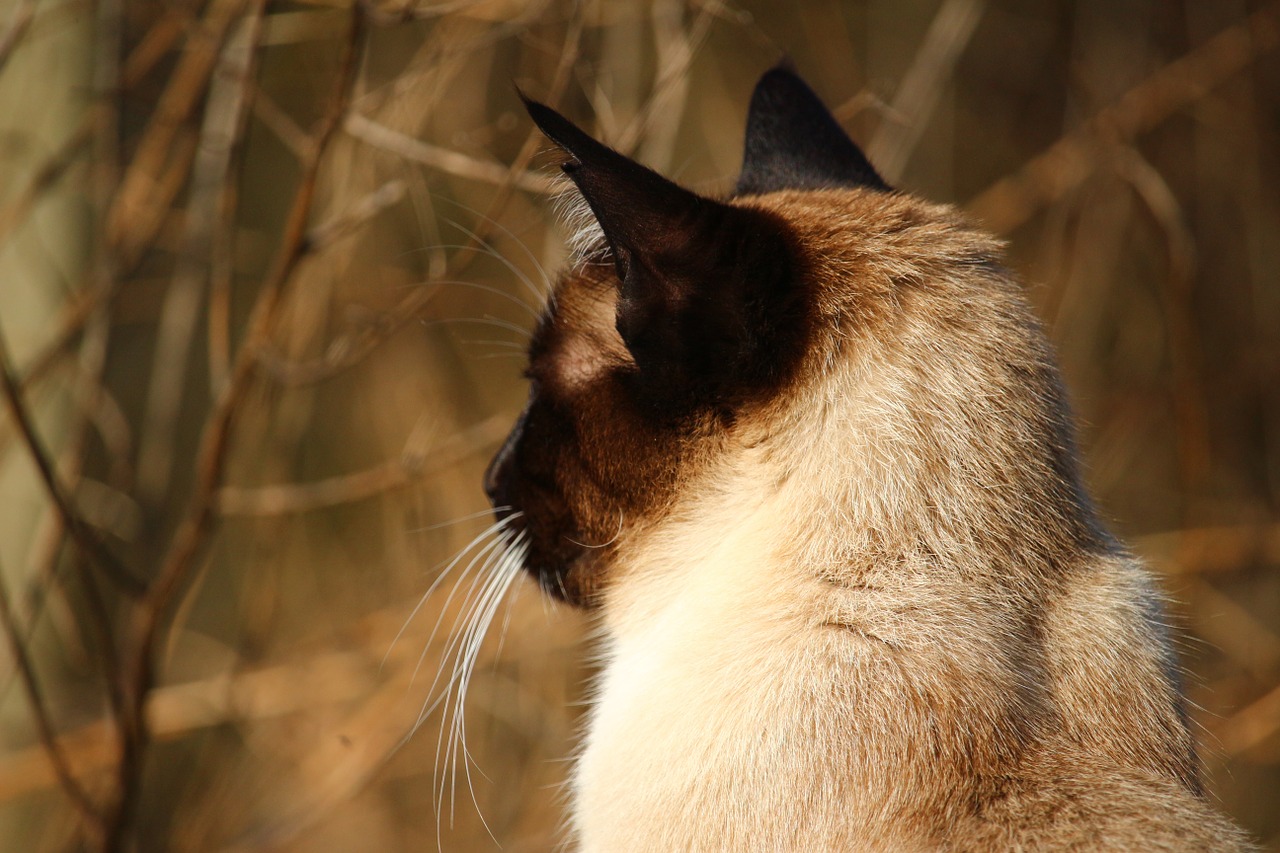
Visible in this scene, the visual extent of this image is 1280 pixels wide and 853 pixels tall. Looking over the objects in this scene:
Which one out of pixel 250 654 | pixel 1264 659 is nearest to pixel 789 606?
pixel 250 654

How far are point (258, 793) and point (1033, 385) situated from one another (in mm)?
2777

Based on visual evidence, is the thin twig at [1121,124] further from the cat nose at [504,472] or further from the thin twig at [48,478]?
the thin twig at [48,478]

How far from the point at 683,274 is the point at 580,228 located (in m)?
0.44

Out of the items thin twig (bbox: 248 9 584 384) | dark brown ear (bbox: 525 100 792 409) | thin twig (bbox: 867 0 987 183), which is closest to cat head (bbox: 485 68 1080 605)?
dark brown ear (bbox: 525 100 792 409)

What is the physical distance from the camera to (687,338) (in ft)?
4.83

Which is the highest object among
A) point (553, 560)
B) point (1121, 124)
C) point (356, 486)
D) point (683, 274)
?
point (1121, 124)

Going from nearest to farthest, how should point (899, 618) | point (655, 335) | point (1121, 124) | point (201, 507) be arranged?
point (899, 618), point (655, 335), point (201, 507), point (1121, 124)

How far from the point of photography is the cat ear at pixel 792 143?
6.31ft

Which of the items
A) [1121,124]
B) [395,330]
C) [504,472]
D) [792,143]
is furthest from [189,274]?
[1121,124]

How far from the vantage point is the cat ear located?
75.7 inches

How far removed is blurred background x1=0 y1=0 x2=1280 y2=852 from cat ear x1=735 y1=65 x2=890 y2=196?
0.48 feet

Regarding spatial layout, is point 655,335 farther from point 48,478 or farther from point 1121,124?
point 1121,124

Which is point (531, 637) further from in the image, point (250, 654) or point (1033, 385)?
point (1033, 385)

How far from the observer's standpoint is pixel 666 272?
54.4 inches
